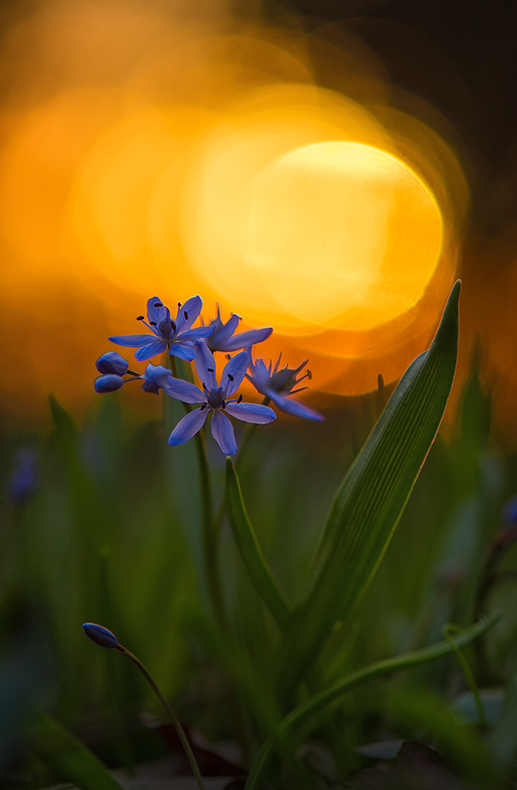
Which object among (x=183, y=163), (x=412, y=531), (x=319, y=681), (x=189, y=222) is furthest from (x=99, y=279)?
→ (x=319, y=681)

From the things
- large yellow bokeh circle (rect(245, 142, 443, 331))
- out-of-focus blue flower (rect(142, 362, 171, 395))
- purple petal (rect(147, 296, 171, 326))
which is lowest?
out-of-focus blue flower (rect(142, 362, 171, 395))

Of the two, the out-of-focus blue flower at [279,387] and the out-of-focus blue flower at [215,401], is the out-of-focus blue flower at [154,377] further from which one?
→ the out-of-focus blue flower at [279,387]

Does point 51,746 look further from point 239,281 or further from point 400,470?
point 239,281

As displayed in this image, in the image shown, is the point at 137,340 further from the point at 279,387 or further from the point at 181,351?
the point at 279,387

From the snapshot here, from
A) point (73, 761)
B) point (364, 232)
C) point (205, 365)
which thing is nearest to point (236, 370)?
point (205, 365)

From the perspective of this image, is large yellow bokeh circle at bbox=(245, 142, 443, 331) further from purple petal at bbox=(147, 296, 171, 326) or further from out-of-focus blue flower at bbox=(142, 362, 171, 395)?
out-of-focus blue flower at bbox=(142, 362, 171, 395)

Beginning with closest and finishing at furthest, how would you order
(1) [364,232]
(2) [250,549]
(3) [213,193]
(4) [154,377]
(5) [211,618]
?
(4) [154,377]
(2) [250,549]
(5) [211,618]
(1) [364,232]
(3) [213,193]

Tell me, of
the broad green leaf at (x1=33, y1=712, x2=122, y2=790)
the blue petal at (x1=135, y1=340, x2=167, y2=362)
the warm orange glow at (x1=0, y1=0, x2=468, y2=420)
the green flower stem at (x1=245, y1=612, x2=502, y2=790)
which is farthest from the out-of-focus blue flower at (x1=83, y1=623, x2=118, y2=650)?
the warm orange glow at (x1=0, y1=0, x2=468, y2=420)
